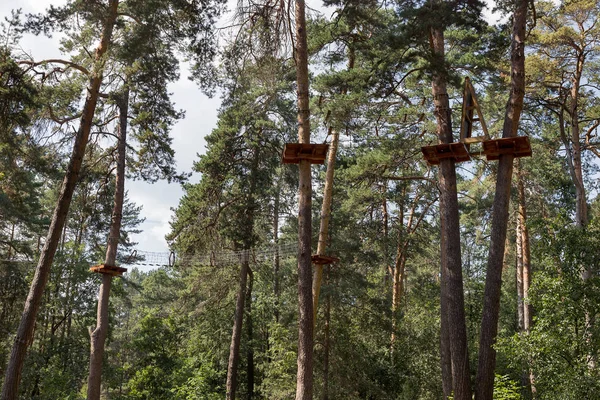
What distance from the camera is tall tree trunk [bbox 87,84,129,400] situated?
1156cm

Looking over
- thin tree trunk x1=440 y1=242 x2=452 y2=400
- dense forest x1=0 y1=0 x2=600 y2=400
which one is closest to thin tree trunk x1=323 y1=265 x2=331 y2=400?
dense forest x1=0 y1=0 x2=600 y2=400

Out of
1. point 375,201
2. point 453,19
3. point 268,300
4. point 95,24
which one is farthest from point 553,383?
point 268,300

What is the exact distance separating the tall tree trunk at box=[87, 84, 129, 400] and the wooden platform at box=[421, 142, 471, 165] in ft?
21.6

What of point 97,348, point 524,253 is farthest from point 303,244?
point 524,253

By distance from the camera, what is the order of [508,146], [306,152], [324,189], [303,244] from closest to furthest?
1. [508,146]
2. [303,244]
3. [306,152]
4. [324,189]

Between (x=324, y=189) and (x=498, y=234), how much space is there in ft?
22.2

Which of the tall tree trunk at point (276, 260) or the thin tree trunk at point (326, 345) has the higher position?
the tall tree trunk at point (276, 260)

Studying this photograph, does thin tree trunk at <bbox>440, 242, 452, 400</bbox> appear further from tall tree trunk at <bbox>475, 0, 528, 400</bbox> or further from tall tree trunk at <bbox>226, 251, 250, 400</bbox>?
tall tree trunk at <bbox>226, 251, 250, 400</bbox>

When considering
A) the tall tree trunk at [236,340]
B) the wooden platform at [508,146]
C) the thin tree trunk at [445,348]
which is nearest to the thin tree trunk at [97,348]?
the tall tree trunk at [236,340]

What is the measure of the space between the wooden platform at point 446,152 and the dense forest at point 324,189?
0.05m

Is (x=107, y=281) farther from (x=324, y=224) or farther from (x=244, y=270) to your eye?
(x=324, y=224)

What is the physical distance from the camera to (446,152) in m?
9.11

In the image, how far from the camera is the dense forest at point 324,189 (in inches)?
332

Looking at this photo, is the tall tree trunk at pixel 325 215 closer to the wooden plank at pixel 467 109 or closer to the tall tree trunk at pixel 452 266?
the tall tree trunk at pixel 452 266
